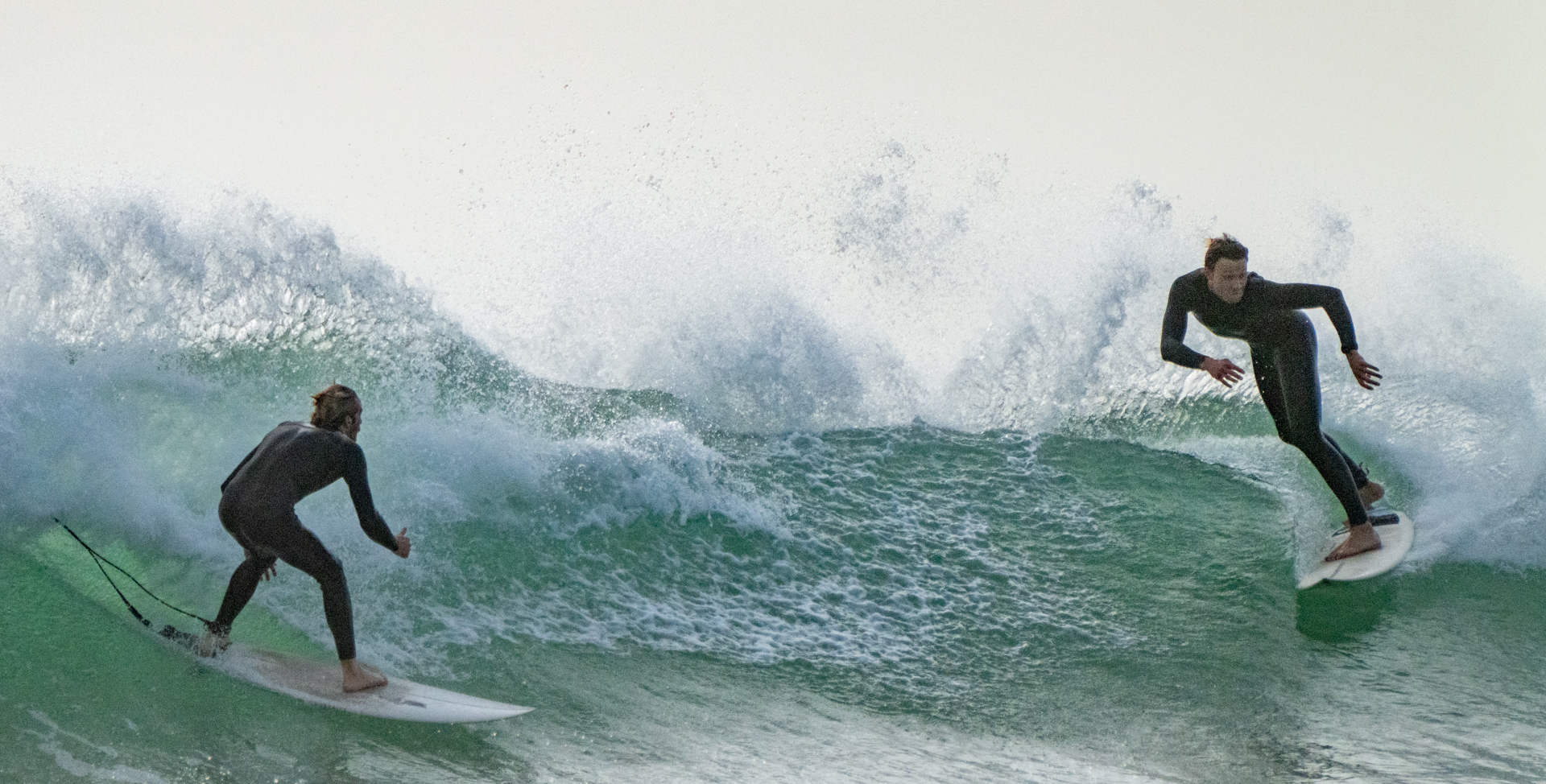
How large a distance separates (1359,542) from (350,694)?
4.89m

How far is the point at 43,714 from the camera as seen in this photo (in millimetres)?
4012

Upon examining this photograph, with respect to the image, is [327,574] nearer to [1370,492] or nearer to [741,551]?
[741,551]

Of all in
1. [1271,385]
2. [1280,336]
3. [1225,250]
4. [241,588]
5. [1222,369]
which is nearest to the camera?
[241,588]

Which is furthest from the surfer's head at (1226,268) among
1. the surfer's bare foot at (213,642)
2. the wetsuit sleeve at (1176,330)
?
the surfer's bare foot at (213,642)

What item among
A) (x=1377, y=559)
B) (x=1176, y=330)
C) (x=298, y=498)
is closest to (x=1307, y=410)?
(x=1176, y=330)

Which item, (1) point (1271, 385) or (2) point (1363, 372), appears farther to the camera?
(1) point (1271, 385)

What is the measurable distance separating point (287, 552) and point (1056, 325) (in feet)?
22.1

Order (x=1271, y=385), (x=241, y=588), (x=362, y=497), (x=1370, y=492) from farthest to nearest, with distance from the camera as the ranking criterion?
(x=1370, y=492), (x=1271, y=385), (x=241, y=588), (x=362, y=497)

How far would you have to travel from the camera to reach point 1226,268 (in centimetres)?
530

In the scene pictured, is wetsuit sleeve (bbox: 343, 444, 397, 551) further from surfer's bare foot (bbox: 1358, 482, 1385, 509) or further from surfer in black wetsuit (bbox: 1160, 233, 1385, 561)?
surfer's bare foot (bbox: 1358, 482, 1385, 509)

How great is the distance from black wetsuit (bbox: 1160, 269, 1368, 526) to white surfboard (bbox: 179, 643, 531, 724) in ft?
11.0

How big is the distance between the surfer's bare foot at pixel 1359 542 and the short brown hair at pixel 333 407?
4.88m

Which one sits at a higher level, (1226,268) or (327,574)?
(1226,268)

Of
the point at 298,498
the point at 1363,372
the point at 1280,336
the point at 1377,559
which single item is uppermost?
the point at 1280,336
